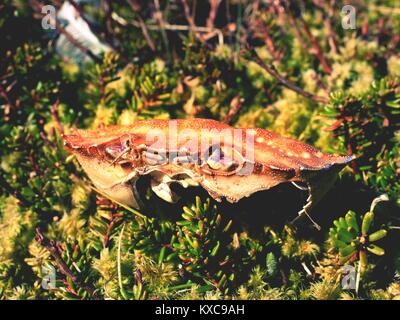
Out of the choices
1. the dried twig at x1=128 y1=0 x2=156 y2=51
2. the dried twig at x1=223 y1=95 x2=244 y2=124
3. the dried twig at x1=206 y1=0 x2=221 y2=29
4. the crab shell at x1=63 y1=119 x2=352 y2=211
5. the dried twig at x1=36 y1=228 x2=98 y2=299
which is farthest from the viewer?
the dried twig at x1=206 y1=0 x2=221 y2=29

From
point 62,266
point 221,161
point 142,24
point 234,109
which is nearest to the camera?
point 221,161

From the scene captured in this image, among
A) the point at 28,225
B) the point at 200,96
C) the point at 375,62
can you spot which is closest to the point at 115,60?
the point at 200,96

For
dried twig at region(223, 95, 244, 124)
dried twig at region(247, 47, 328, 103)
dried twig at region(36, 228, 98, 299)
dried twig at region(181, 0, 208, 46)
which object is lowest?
dried twig at region(36, 228, 98, 299)

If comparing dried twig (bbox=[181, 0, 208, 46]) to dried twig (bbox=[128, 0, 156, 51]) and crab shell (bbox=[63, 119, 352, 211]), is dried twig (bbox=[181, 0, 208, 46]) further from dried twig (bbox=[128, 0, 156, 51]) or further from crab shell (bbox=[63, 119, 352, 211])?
crab shell (bbox=[63, 119, 352, 211])

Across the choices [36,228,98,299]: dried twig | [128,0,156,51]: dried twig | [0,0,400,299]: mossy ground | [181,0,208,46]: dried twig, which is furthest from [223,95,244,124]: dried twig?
[36,228,98,299]: dried twig

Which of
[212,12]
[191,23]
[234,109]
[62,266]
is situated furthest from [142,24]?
[62,266]

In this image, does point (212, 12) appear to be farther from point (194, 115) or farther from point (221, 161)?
point (221, 161)

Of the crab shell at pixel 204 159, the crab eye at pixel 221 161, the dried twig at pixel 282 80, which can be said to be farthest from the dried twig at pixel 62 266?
the dried twig at pixel 282 80
